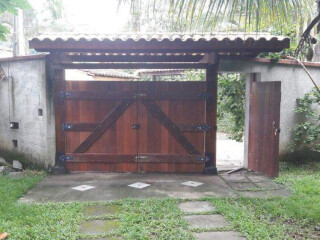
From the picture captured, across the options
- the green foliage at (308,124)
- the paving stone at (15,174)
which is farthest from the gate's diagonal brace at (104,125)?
the green foliage at (308,124)

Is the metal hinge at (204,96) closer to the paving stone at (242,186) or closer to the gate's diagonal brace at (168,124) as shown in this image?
the gate's diagonal brace at (168,124)

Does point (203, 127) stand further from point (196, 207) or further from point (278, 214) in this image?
point (278, 214)

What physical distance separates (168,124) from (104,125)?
3.98ft

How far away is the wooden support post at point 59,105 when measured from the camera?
246 inches

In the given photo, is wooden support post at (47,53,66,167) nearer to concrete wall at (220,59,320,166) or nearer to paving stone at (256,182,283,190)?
concrete wall at (220,59,320,166)

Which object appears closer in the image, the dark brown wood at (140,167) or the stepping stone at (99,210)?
the stepping stone at (99,210)

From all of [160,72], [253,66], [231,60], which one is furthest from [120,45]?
[160,72]

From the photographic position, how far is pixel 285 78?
21.9 ft

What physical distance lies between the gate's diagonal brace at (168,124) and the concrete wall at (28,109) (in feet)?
6.09

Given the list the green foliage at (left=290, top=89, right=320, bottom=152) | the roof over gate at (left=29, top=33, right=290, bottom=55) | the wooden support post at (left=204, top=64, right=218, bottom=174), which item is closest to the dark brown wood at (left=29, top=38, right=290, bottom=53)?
the roof over gate at (left=29, top=33, right=290, bottom=55)

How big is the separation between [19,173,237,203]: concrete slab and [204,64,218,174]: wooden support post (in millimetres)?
309

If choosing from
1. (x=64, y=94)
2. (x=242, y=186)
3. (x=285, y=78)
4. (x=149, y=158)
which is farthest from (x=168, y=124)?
(x=285, y=78)

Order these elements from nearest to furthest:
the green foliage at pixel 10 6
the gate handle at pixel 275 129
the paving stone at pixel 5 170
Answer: the green foliage at pixel 10 6
the gate handle at pixel 275 129
the paving stone at pixel 5 170

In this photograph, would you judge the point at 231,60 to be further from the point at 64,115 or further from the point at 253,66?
the point at 64,115
